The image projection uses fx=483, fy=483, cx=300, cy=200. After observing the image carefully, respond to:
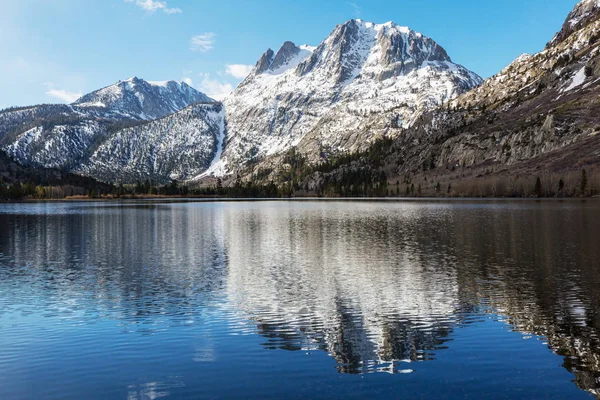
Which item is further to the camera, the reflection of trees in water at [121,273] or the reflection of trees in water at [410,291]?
the reflection of trees in water at [121,273]

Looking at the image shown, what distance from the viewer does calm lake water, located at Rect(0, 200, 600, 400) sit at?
21.0 metres

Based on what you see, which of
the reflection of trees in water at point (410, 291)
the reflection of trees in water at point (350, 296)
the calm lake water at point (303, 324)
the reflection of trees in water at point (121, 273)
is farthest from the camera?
the reflection of trees in water at point (121, 273)

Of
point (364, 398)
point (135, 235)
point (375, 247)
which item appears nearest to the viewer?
point (364, 398)

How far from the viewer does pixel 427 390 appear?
2005 centimetres

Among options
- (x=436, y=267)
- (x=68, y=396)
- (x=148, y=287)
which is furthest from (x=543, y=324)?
(x=148, y=287)

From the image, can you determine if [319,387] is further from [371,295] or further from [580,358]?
[371,295]

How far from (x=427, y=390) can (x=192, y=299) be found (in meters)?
21.9

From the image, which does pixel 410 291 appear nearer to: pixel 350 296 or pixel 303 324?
pixel 350 296

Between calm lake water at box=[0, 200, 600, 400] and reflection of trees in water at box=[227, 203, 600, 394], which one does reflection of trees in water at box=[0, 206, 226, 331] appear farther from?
reflection of trees in water at box=[227, 203, 600, 394]

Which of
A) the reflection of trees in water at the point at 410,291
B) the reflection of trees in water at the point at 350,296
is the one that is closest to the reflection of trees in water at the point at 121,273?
the reflection of trees in water at the point at 350,296

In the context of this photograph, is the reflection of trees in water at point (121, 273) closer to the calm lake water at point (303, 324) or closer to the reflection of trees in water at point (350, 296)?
the calm lake water at point (303, 324)

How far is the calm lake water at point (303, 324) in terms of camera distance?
21.0m

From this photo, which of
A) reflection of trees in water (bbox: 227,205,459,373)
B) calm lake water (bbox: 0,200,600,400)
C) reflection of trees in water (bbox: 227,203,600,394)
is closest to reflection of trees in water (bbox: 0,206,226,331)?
calm lake water (bbox: 0,200,600,400)

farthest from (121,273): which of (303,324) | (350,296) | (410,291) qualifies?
(410,291)
